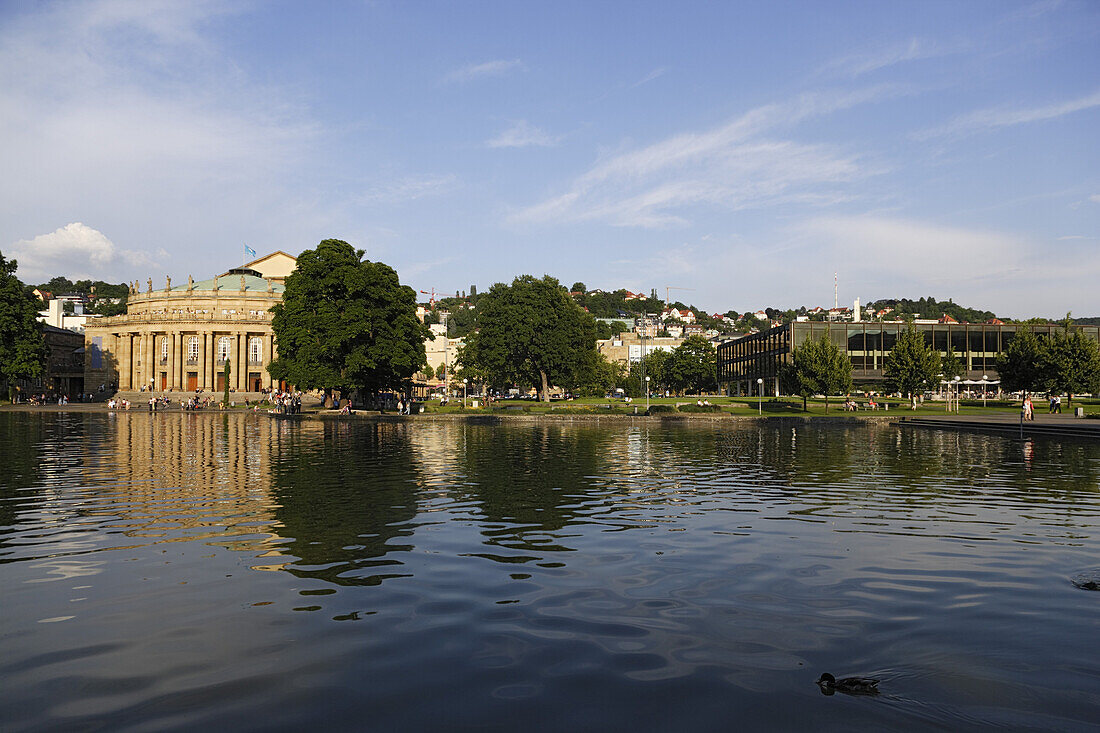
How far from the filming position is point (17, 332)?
93375 millimetres

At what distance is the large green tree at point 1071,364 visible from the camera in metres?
75.1

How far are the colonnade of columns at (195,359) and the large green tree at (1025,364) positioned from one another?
106970 millimetres

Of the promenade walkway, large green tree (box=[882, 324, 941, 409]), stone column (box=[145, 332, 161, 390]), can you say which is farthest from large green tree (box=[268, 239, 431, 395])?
stone column (box=[145, 332, 161, 390])

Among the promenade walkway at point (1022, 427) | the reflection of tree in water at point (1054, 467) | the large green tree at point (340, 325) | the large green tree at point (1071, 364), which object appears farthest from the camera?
the large green tree at point (1071, 364)

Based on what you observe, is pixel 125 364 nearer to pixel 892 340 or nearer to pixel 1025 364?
pixel 892 340

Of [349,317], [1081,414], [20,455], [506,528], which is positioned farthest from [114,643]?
[1081,414]

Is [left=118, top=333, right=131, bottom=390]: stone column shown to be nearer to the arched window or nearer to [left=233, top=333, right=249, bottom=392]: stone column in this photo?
the arched window

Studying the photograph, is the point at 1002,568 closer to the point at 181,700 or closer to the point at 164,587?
the point at 181,700

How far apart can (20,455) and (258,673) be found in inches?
1147

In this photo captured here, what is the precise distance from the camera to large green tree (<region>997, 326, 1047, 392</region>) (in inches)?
3049

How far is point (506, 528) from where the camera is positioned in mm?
14492

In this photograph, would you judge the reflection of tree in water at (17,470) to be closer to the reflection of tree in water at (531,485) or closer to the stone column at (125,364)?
the reflection of tree in water at (531,485)

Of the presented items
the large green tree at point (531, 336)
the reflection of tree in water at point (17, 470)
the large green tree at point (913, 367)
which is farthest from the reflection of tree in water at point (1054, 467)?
the large green tree at point (531, 336)

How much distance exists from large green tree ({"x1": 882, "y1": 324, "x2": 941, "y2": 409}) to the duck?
275 ft
